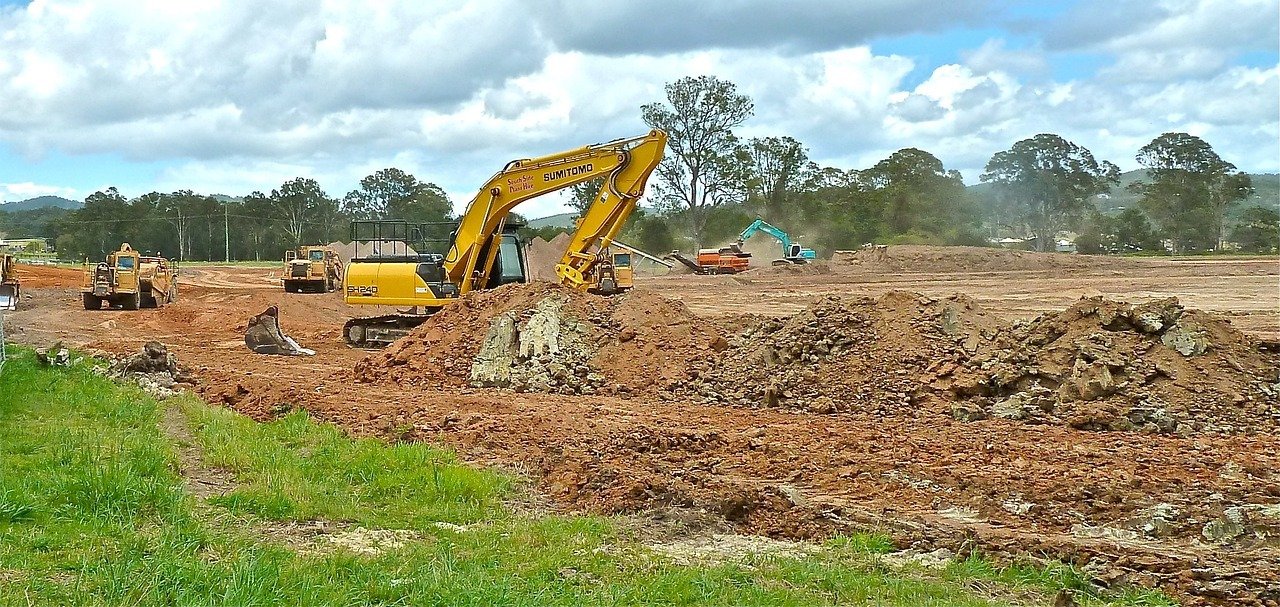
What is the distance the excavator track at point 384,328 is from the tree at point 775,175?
55479 millimetres

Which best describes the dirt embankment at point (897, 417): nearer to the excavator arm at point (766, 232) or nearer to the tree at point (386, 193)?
the excavator arm at point (766, 232)

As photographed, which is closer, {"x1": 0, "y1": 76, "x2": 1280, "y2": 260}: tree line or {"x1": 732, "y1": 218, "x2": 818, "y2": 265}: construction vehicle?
{"x1": 732, "y1": 218, "x2": 818, "y2": 265}: construction vehicle

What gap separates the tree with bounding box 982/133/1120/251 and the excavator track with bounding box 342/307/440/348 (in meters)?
61.0

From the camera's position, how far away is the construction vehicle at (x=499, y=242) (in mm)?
18203

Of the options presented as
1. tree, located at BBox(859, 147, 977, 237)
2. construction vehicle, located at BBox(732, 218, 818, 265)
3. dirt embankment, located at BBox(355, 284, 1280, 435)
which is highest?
tree, located at BBox(859, 147, 977, 237)

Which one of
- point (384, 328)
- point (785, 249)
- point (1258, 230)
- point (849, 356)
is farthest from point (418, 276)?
point (1258, 230)

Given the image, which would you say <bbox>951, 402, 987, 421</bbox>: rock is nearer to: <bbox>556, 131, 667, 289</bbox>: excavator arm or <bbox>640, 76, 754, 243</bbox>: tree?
<bbox>556, 131, 667, 289</bbox>: excavator arm

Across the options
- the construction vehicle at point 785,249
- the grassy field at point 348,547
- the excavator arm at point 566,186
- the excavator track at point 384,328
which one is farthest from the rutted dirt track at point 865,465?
the construction vehicle at point 785,249

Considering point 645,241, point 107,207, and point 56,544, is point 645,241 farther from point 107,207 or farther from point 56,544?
point 56,544

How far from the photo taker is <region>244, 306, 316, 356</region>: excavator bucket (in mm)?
20156

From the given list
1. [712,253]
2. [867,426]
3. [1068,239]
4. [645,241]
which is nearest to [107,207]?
[645,241]

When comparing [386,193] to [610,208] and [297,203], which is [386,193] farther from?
[610,208]

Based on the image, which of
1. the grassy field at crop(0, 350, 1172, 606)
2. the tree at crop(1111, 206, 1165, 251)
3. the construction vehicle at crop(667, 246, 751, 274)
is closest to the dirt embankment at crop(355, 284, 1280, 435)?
the grassy field at crop(0, 350, 1172, 606)

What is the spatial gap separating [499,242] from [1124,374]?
11.6 meters
